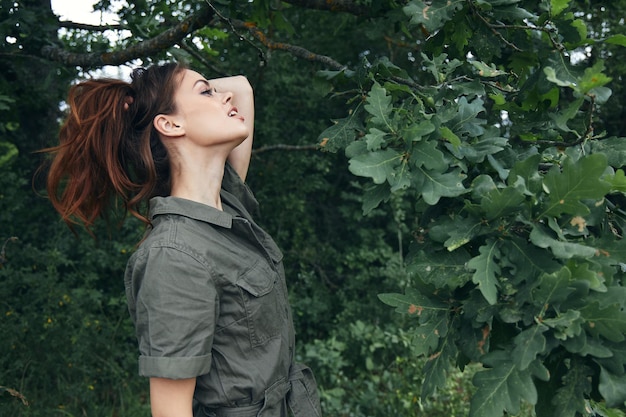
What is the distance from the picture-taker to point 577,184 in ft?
4.62

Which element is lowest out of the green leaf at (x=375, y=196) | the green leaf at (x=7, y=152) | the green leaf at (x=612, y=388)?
the green leaf at (x=7, y=152)

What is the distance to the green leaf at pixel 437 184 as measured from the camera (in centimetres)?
153

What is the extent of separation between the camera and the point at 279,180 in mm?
5699

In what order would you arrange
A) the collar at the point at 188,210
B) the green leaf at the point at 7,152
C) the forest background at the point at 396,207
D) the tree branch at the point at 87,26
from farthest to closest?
1. the green leaf at the point at 7,152
2. the tree branch at the point at 87,26
3. the collar at the point at 188,210
4. the forest background at the point at 396,207

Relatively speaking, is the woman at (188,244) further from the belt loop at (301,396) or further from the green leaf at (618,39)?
the green leaf at (618,39)

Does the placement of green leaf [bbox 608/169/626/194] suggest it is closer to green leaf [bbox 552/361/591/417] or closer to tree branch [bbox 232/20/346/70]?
green leaf [bbox 552/361/591/417]

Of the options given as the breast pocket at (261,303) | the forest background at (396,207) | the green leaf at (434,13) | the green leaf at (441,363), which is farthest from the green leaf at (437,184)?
the breast pocket at (261,303)

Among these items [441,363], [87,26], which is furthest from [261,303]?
[87,26]

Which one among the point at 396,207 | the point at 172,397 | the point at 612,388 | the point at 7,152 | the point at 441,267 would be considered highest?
the point at 441,267

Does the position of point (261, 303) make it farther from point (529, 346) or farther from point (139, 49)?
point (139, 49)

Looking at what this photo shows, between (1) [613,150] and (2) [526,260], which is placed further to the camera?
(1) [613,150]

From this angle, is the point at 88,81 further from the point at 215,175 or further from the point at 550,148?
the point at 550,148

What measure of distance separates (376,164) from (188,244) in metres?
0.58

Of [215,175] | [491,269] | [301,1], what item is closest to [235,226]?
[215,175]
